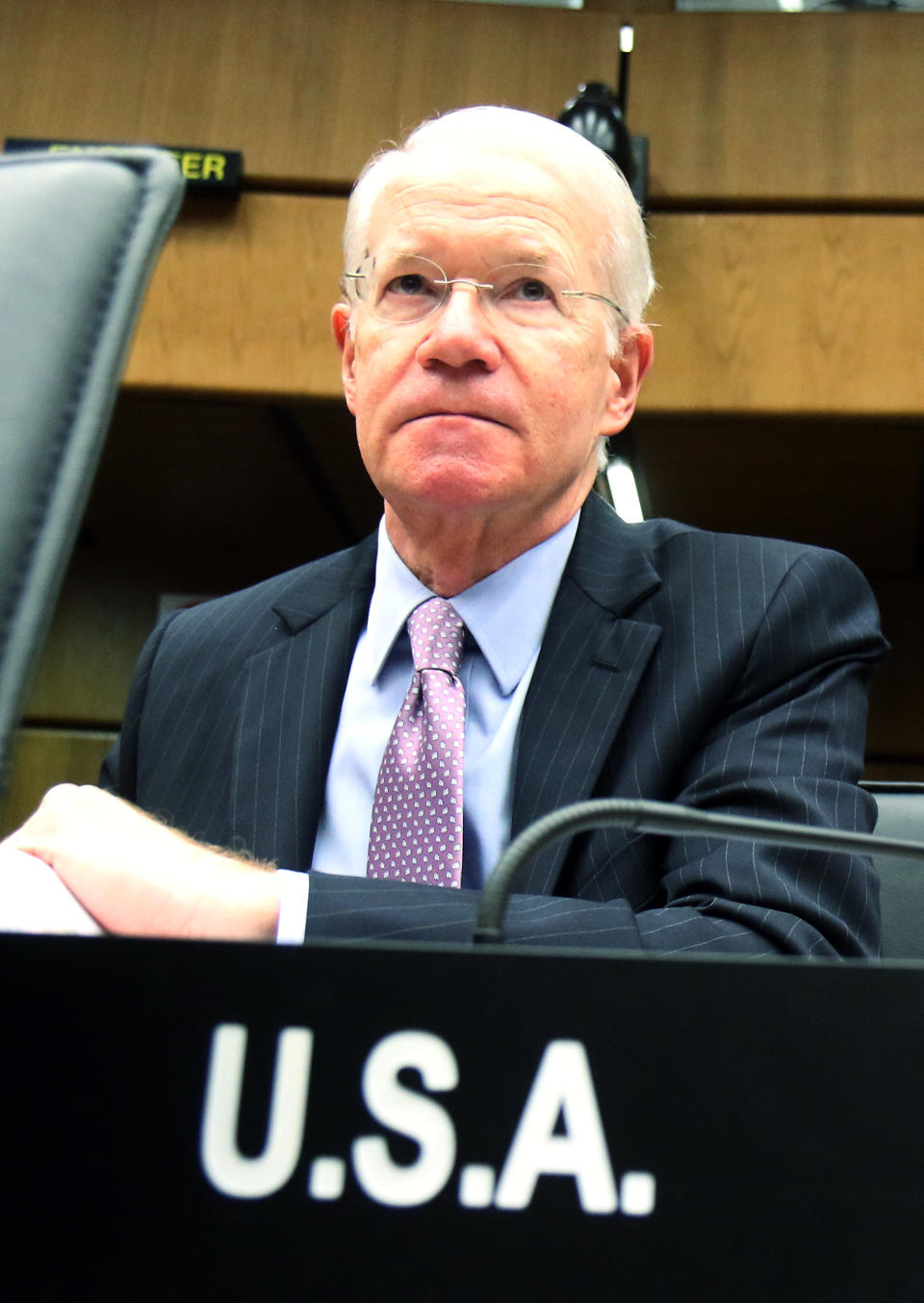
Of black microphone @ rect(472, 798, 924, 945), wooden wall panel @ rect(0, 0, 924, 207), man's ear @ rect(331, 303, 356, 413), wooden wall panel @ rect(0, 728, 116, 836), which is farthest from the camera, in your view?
wooden wall panel @ rect(0, 728, 116, 836)

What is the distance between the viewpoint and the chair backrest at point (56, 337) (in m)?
0.35

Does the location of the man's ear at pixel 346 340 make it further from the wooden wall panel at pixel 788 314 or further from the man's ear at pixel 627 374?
the wooden wall panel at pixel 788 314

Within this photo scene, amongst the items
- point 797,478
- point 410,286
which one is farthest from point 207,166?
point 410,286

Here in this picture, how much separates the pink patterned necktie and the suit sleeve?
103 millimetres

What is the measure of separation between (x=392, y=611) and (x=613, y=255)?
0.39 m

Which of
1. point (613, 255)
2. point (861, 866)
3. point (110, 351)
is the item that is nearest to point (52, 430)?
point (110, 351)

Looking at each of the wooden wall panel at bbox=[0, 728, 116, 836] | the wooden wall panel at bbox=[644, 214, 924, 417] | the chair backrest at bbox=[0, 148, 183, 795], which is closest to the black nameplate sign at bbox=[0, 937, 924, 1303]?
the chair backrest at bbox=[0, 148, 183, 795]

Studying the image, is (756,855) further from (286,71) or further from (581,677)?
(286,71)

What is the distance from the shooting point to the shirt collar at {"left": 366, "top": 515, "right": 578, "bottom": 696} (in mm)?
1089

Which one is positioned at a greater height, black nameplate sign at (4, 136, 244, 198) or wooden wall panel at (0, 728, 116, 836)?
black nameplate sign at (4, 136, 244, 198)

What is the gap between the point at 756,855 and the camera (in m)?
0.84

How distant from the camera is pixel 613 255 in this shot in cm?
122

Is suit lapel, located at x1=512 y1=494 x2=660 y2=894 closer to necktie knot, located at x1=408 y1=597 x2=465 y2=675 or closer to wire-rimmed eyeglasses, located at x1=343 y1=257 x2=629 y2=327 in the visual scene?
necktie knot, located at x1=408 y1=597 x2=465 y2=675

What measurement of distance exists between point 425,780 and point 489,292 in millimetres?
439
